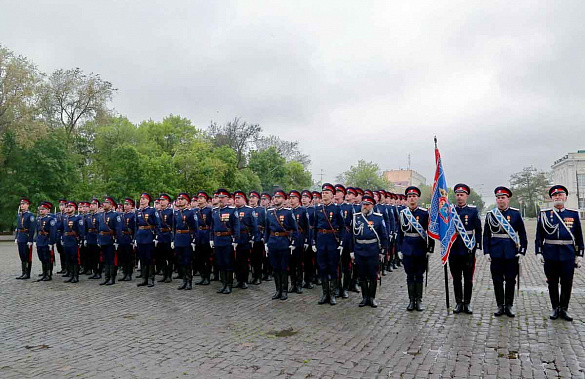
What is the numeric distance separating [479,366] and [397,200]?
10.8 metres

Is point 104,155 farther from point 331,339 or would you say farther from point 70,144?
point 331,339

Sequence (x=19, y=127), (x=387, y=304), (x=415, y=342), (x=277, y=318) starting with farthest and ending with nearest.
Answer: (x=19, y=127) → (x=387, y=304) → (x=277, y=318) → (x=415, y=342)

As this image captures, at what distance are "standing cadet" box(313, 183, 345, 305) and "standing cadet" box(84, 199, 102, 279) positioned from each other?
20.8ft

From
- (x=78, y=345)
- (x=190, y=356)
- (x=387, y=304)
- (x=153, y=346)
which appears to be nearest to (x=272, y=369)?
(x=190, y=356)

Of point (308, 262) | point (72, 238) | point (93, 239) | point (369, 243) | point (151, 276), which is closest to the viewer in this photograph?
point (369, 243)

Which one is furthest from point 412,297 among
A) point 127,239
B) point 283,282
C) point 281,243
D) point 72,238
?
point 72,238

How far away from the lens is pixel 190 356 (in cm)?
555

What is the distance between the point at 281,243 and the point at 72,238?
6.09 metres

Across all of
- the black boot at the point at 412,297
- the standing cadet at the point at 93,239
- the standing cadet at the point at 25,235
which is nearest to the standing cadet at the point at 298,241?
the black boot at the point at 412,297

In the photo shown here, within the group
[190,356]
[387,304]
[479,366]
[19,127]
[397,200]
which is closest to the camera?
[479,366]

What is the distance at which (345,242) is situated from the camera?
876 centimetres

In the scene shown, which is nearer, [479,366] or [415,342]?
[479,366]

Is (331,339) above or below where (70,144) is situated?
below

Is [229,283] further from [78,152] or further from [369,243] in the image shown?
[78,152]
